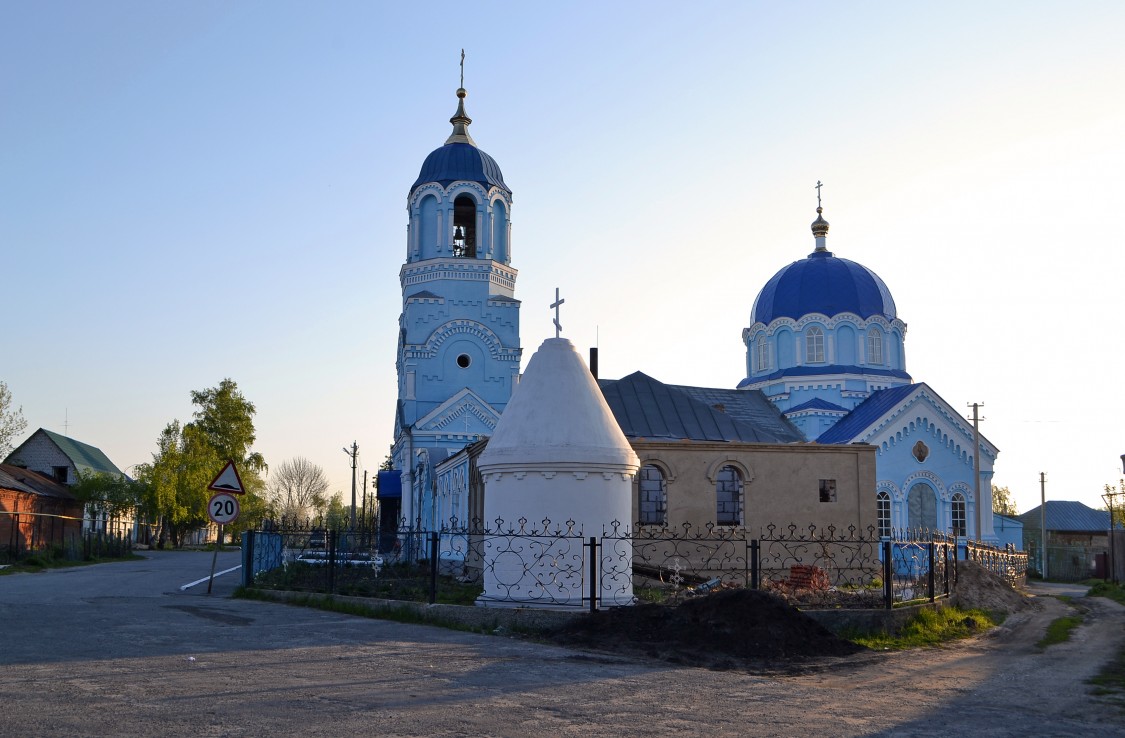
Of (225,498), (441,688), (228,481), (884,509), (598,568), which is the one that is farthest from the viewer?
(884,509)

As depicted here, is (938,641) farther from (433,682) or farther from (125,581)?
(125,581)

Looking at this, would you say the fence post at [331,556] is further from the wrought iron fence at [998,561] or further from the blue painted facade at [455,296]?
the blue painted facade at [455,296]

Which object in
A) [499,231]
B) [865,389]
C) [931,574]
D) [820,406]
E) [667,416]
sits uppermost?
[499,231]

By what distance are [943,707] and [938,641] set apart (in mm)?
4615

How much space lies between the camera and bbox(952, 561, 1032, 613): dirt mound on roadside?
15.9 metres

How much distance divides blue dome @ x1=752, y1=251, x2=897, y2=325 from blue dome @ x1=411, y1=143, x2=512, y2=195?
35.3 feet

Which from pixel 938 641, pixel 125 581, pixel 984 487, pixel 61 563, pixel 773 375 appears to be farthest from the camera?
pixel 773 375

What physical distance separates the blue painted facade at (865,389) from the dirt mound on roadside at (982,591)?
39.2 ft

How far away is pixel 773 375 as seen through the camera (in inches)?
1431

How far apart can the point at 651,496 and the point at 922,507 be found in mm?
13714

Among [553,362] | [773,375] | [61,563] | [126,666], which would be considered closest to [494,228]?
[773,375]

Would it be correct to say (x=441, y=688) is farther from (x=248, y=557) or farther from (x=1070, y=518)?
(x=1070, y=518)

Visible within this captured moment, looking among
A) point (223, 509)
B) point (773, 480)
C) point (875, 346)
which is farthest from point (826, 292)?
point (223, 509)

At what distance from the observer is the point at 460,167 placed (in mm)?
36844
